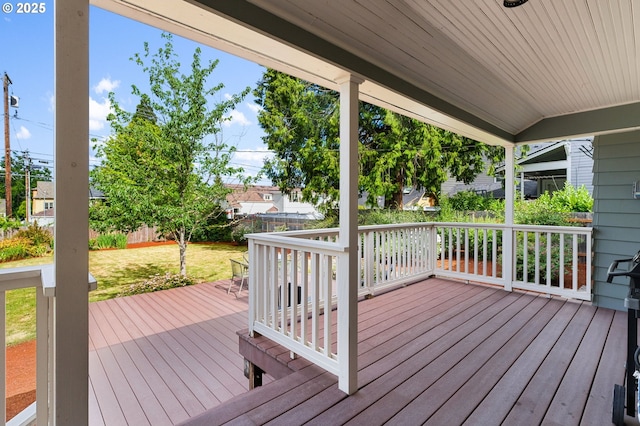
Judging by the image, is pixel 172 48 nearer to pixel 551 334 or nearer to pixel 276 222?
pixel 276 222

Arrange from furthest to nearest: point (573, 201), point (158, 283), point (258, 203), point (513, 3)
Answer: point (258, 203)
point (158, 283)
point (573, 201)
point (513, 3)

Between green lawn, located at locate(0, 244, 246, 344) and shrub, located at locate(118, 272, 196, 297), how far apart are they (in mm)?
276

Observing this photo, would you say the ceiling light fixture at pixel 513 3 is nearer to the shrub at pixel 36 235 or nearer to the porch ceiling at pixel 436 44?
the porch ceiling at pixel 436 44

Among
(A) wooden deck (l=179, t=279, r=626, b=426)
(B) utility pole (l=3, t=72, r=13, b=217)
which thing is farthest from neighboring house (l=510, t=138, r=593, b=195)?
(B) utility pole (l=3, t=72, r=13, b=217)

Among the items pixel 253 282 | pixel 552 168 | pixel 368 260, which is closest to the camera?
pixel 253 282

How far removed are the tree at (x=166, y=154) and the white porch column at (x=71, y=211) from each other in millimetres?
6831

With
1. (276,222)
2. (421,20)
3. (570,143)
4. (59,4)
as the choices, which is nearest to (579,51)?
(421,20)

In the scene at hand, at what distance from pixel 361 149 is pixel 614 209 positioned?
6272 millimetres

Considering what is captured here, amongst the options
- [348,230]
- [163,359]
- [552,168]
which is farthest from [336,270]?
[552,168]

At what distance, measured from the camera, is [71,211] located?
4.17 feet

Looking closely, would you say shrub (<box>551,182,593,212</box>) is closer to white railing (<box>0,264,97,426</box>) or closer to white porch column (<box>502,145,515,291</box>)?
white porch column (<box>502,145,515,291</box>)

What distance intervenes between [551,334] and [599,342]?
358 millimetres

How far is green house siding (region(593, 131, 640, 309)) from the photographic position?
3857 mm

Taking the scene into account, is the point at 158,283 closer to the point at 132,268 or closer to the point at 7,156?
the point at 132,268
